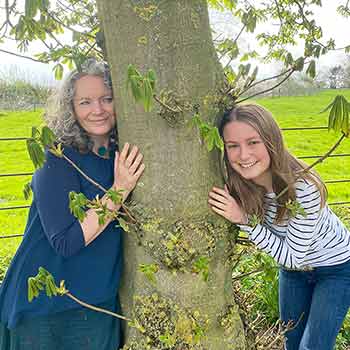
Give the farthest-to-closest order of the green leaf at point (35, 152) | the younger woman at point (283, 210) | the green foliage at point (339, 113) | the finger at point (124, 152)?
the younger woman at point (283, 210)
the finger at point (124, 152)
the green leaf at point (35, 152)
the green foliage at point (339, 113)

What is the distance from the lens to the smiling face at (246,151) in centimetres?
167

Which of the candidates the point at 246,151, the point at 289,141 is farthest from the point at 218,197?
the point at 289,141

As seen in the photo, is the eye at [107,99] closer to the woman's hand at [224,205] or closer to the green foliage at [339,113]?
the woman's hand at [224,205]

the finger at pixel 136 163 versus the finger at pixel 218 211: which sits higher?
the finger at pixel 136 163

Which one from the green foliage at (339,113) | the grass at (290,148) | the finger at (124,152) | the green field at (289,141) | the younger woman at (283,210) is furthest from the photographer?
the green field at (289,141)

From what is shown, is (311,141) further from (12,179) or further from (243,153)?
(243,153)

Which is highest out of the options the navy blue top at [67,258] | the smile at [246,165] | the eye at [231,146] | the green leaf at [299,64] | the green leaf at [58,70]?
the green leaf at [299,64]

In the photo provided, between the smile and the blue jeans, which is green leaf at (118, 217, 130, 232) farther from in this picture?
the blue jeans

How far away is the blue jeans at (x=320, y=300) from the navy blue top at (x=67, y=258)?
956mm

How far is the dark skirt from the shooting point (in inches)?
68.9

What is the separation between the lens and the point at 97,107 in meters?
1.68

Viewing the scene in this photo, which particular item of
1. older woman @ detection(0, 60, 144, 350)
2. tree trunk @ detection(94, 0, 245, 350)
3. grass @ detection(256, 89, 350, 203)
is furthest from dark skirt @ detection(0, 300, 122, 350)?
grass @ detection(256, 89, 350, 203)

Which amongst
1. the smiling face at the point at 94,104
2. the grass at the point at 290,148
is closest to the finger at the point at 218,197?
the grass at the point at 290,148

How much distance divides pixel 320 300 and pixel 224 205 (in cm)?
88
